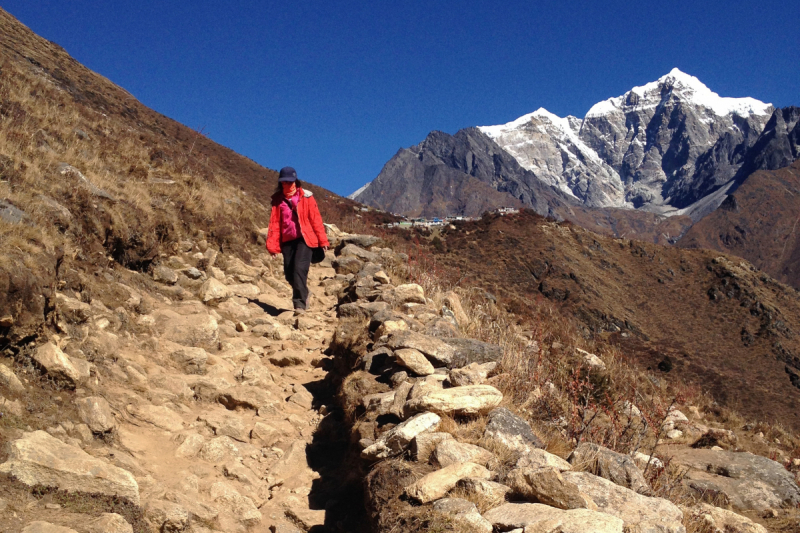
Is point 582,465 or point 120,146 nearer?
point 582,465

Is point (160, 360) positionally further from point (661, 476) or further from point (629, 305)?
point (629, 305)

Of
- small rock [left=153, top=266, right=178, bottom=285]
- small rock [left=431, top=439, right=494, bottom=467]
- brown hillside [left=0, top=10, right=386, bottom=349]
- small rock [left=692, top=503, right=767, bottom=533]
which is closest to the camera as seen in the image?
small rock [left=431, top=439, right=494, bottom=467]

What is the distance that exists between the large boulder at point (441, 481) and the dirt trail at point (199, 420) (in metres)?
0.70

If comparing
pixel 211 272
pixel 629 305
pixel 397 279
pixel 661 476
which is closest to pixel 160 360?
pixel 211 272

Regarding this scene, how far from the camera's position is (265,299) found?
288 inches

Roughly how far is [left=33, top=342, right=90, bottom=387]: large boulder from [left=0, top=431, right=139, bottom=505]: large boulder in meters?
0.63

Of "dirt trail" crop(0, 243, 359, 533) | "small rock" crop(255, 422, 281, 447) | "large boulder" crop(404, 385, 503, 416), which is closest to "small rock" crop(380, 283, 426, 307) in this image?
"dirt trail" crop(0, 243, 359, 533)

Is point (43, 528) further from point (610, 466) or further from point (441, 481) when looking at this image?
point (610, 466)

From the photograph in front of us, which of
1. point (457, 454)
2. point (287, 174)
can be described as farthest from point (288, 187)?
point (457, 454)

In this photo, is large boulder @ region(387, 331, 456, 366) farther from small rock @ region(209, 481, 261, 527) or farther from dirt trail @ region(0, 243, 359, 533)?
small rock @ region(209, 481, 261, 527)

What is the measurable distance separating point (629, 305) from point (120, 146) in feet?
104

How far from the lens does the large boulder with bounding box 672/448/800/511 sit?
422cm

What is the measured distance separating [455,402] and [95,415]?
2064 millimetres

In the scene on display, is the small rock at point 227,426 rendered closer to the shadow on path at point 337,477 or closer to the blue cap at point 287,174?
the shadow on path at point 337,477
